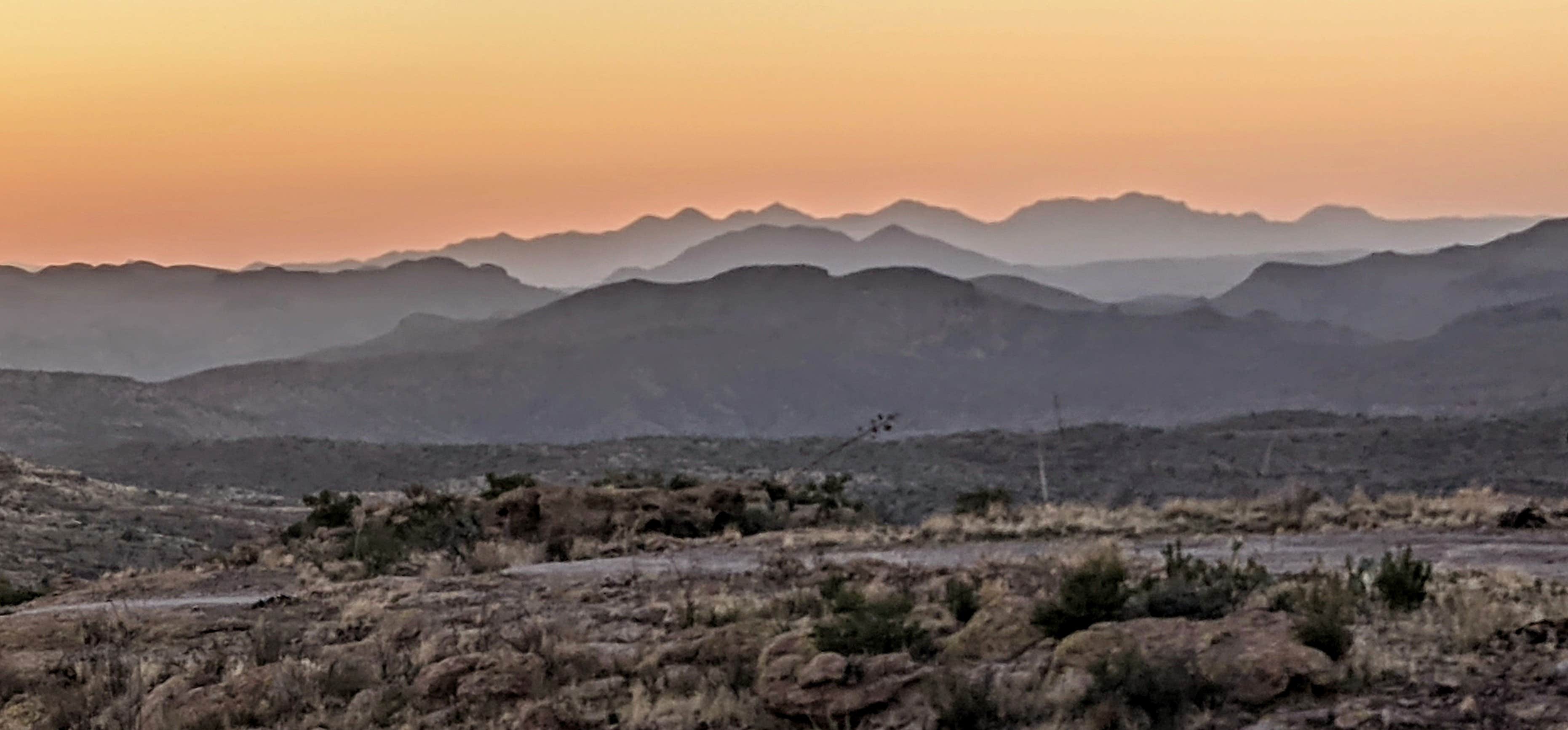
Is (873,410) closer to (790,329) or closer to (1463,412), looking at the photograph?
(790,329)

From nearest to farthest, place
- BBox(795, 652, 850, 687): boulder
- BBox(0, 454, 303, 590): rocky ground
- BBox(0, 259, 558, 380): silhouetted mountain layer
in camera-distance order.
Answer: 1. BBox(795, 652, 850, 687): boulder
2. BBox(0, 454, 303, 590): rocky ground
3. BBox(0, 259, 558, 380): silhouetted mountain layer

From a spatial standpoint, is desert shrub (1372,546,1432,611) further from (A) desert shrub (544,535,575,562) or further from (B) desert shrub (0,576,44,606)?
(B) desert shrub (0,576,44,606)

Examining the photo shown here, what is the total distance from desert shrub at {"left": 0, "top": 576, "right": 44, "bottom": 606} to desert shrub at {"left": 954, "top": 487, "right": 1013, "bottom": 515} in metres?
14.2

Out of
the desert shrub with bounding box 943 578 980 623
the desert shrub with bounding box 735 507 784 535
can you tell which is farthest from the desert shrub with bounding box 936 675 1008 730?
the desert shrub with bounding box 735 507 784 535

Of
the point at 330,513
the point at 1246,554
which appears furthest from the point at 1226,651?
the point at 330,513

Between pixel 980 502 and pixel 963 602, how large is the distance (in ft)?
56.2

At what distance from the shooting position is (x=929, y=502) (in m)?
42.5

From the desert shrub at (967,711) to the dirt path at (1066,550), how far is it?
494 centimetres

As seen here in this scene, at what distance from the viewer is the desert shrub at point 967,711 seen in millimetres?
9469

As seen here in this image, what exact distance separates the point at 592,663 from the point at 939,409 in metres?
93.4

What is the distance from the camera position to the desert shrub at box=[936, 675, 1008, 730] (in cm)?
947

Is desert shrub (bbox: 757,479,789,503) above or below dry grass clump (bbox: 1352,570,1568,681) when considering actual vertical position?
below

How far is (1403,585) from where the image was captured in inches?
431

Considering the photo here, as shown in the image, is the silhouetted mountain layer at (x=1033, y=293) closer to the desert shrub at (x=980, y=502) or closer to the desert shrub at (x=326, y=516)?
the desert shrub at (x=980, y=502)
